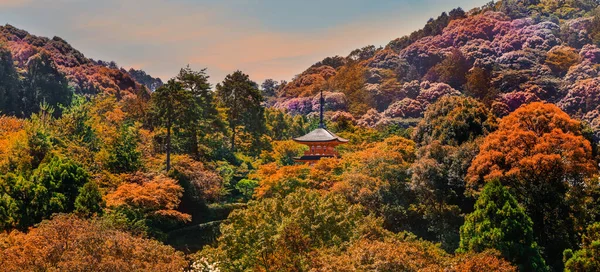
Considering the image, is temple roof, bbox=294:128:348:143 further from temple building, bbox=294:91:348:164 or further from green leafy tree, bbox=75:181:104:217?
green leafy tree, bbox=75:181:104:217

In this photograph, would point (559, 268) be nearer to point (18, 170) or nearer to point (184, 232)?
point (184, 232)

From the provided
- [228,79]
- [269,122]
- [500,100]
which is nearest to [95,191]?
[228,79]

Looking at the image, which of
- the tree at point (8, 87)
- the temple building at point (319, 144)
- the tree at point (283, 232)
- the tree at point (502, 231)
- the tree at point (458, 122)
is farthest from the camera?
the tree at point (8, 87)

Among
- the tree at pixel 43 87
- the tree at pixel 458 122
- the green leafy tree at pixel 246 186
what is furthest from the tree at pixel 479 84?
the tree at pixel 43 87

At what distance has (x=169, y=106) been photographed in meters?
34.8

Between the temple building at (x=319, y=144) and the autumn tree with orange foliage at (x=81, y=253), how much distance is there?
71.5 ft

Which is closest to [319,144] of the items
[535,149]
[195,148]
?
[195,148]

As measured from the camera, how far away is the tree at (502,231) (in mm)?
19719

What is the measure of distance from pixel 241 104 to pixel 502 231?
30069mm

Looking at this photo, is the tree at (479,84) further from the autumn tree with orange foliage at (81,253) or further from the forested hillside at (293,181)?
the autumn tree with orange foliage at (81,253)

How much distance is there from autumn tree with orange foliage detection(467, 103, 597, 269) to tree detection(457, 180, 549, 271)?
79.2 inches

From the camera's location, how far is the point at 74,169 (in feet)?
81.4

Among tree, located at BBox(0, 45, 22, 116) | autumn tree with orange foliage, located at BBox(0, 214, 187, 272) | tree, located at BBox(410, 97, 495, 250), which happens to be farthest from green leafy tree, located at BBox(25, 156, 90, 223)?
tree, located at BBox(0, 45, 22, 116)

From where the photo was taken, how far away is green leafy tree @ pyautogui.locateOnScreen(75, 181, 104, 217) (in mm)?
22906
